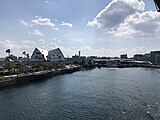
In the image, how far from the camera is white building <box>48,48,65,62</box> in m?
133

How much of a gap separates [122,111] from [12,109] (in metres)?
11.9

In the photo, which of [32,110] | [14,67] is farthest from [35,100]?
[14,67]

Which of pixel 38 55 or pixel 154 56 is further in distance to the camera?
pixel 154 56

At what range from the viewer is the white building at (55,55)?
436 feet

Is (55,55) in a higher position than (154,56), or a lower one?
higher

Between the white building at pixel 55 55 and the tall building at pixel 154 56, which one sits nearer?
the white building at pixel 55 55

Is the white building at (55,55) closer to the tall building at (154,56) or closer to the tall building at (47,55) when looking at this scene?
the tall building at (47,55)

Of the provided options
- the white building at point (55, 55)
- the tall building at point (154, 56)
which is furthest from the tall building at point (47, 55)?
the tall building at point (154, 56)

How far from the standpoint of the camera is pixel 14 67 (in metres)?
61.1

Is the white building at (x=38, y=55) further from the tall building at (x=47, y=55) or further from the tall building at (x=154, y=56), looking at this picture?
the tall building at (x=154, y=56)

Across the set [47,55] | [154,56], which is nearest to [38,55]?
[47,55]

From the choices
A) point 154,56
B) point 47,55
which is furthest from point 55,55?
point 154,56

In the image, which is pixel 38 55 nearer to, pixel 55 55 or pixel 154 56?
pixel 55 55

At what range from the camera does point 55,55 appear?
135500 mm
